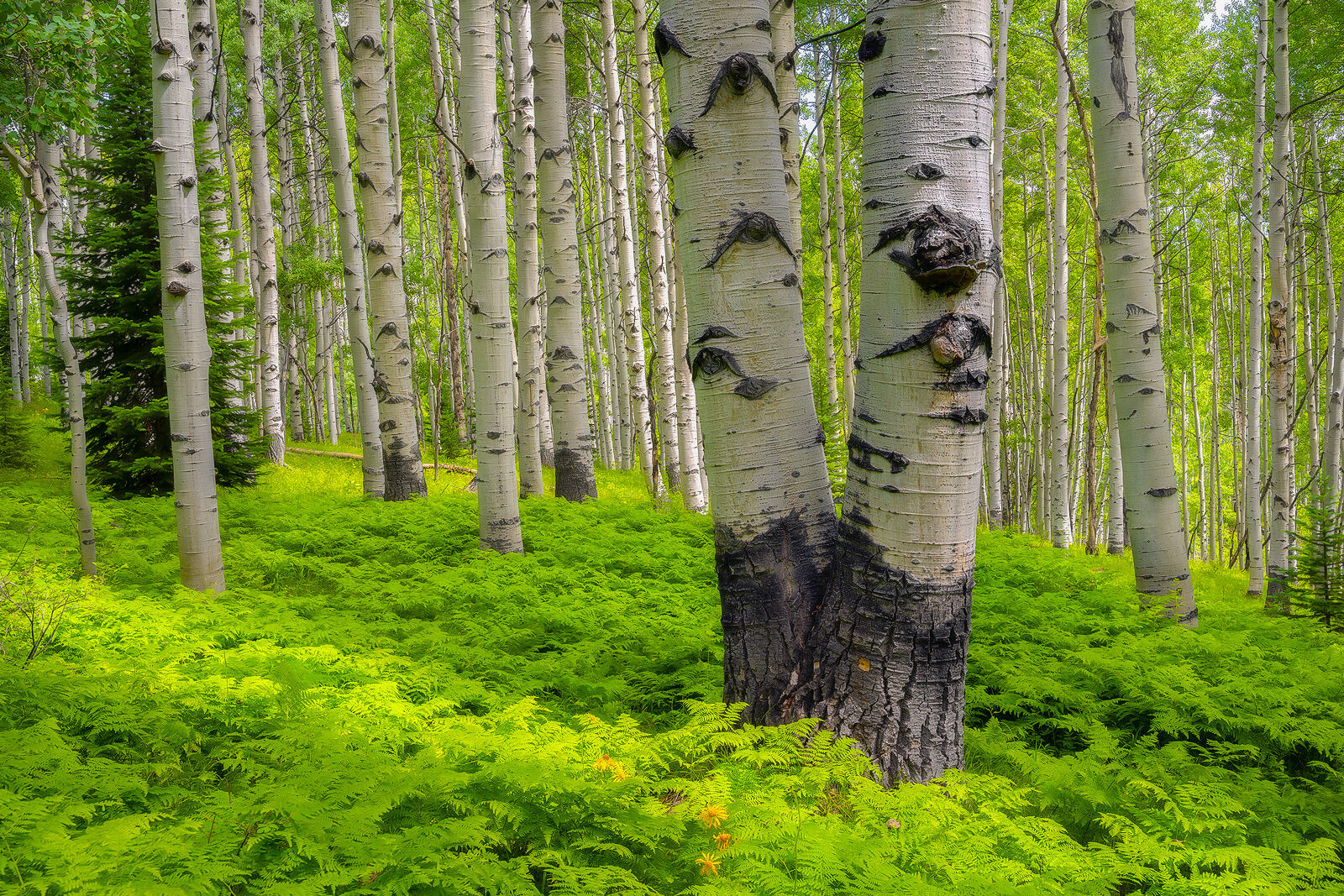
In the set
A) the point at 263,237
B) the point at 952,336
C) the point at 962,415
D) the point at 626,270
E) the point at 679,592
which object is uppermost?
the point at 263,237

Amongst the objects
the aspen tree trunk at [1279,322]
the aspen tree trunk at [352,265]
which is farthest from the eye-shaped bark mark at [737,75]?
the aspen tree trunk at [1279,322]

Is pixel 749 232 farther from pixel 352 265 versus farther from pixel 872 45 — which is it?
pixel 352 265

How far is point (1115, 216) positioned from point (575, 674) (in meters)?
4.27

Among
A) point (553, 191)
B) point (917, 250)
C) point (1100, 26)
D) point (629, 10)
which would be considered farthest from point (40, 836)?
point (629, 10)

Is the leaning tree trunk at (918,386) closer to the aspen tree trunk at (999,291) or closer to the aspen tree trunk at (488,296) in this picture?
the aspen tree trunk at (488,296)

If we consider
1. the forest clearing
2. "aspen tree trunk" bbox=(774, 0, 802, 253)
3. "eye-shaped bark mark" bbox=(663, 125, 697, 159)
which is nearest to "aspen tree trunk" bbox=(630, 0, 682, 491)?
"aspen tree trunk" bbox=(774, 0, 802, 253)

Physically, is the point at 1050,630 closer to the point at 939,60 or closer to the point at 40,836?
the point at 939,60

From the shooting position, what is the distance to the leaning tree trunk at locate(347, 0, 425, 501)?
712cm

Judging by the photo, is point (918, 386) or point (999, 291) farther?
point (999, 291)

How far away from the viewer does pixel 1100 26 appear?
183 inches

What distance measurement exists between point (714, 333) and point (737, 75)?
88 cm

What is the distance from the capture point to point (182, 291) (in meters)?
4.74

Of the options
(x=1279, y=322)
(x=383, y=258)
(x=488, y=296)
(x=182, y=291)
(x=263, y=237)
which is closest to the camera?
(x=182, y=291)

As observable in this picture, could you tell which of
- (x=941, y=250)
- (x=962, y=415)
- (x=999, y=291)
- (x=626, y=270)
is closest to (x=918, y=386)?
(x=962, y=415)
